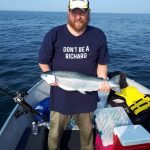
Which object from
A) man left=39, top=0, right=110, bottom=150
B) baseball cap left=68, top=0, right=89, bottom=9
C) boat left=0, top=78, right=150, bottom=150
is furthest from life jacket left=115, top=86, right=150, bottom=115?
baseball cap left=68, top=0, right=89, bottom=9

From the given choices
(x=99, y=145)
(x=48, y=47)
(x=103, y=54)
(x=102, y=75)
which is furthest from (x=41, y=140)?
(x=103, y=54)

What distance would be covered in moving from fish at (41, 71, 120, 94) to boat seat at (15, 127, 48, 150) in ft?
4.38

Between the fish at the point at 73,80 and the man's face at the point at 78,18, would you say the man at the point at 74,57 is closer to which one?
the man's face at the point at 78,18

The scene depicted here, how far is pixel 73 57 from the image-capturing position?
166 inches

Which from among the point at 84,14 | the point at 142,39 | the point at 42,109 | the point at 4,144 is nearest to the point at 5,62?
the point at 42,109

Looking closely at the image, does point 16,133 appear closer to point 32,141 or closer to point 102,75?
point 32,141

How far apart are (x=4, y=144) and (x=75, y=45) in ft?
7.48

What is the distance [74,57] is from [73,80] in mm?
367

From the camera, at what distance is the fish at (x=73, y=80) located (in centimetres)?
415

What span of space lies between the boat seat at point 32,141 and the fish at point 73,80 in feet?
4.38

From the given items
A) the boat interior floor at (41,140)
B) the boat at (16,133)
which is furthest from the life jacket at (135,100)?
the boat at (16,133)

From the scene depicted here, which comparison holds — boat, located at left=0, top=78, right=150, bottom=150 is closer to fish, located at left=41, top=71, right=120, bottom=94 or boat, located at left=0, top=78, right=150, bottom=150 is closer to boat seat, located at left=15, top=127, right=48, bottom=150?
boat seat, located at left=15, top=127, right=48, bottom=150

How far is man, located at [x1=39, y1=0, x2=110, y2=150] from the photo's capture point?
13.5 feet

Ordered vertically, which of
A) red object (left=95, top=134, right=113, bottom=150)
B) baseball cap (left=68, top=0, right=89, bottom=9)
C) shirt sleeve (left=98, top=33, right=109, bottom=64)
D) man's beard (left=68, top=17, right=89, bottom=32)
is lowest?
red object (left=95, top=134, right=113, bottom=150)
